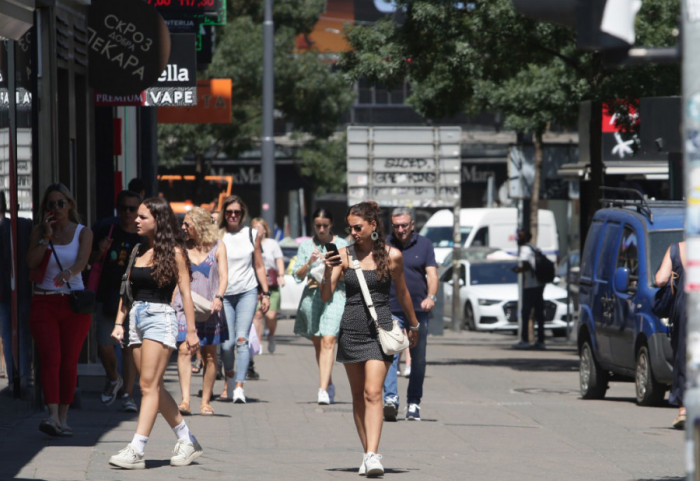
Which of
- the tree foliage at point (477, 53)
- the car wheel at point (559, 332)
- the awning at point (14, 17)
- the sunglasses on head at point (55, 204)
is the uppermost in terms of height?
the tree foliage at point (477, 53)

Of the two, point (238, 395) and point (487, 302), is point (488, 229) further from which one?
point (238, 395)

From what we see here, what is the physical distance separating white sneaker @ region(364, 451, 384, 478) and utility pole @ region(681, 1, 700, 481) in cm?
419

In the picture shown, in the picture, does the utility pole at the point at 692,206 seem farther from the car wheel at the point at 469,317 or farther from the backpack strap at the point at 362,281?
the car wheel at the point at 469,317

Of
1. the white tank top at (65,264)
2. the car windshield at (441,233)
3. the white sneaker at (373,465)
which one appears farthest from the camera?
the car windshield at (441,233)

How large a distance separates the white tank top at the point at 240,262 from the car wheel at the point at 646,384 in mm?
3504

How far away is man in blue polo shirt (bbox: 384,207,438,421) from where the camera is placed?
1169 cm

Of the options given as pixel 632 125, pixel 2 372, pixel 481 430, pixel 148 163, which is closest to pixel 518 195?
pixel 632 125

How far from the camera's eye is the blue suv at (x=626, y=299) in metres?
13.0

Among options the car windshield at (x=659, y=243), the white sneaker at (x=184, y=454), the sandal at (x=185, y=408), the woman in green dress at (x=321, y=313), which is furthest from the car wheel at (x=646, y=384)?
the white sneaker at (x=184, y=454)

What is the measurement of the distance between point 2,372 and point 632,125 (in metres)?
11.4

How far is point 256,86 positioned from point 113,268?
97.7ft

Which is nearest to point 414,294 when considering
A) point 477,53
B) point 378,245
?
point 378,245

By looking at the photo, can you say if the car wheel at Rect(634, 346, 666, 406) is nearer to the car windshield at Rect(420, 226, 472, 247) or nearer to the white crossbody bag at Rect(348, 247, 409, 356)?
the white crossbody bag at Rect(348, 247, 409, 356)

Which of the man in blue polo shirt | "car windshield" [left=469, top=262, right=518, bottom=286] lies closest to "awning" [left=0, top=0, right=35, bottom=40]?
the man in blue polo shirt
